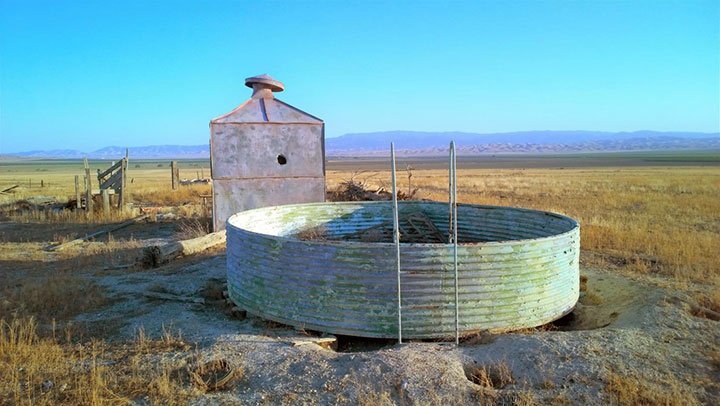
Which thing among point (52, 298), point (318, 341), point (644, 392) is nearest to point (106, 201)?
point (52, 298)

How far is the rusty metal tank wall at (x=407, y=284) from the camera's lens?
→ 587cm

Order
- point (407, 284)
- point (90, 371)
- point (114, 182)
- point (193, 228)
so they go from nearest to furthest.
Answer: point (90, 371)
point (407, 284)
point (193, 228)
point (114, 182)

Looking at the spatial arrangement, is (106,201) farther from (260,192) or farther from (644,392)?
(644,392)

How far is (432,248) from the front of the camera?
229 inches

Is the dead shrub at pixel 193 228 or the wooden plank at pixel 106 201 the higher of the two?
the wooden plank at pixel 106 201

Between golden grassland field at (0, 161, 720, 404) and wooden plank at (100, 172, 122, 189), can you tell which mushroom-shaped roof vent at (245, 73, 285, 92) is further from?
wooden plank at (100, 172, 122, 189)

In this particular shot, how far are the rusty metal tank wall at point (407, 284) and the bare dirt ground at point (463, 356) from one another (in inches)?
9.6

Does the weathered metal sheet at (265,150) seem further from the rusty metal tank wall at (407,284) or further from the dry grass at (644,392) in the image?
the dry grass at (644,392)

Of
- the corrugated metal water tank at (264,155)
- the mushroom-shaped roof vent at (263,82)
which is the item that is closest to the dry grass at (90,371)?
the corrugated metal water tank at (264,155)

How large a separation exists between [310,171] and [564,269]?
828cm

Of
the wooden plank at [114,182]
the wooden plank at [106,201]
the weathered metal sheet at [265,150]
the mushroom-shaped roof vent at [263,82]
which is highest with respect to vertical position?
the mushroom-shaped roof vent at [263,82]

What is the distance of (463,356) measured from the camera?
5.41 metres

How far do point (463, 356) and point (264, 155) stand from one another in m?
9.15

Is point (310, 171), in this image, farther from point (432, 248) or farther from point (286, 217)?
point (432, 248)
